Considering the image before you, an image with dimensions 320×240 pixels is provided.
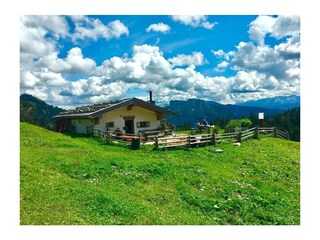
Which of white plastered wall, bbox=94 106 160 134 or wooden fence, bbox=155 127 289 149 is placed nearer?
wooden fence, bbox=155 127 289 149

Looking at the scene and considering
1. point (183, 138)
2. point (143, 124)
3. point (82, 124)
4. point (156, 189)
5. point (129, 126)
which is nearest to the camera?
point (156, 189)

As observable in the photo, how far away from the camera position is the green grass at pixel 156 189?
40.3ft

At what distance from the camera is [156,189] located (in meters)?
15.9

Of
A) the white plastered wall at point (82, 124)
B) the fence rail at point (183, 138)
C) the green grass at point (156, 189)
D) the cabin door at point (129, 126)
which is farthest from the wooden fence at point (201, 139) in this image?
the white plastered wall at point (82, 124)

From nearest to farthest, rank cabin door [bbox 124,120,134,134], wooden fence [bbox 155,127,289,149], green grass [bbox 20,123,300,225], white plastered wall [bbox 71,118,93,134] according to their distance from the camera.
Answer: green grass [bbox 20,123,300,225] < wooden fence [bbox 155,127,289,149] < white plastered wall [bbox 71,118,93,134] < cabin door [bbox 124,120,134,134]

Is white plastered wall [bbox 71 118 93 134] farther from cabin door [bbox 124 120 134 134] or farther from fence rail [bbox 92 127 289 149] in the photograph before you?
cabin door [bbox 124 120 134 134]

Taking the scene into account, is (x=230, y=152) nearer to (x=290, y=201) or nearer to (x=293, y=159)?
→ (x=293, y=159)

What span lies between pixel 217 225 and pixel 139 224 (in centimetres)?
330

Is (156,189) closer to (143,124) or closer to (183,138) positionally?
(183,138)

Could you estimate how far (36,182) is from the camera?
14.4m

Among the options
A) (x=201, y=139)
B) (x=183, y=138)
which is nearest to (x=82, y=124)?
(x=183, y=138)

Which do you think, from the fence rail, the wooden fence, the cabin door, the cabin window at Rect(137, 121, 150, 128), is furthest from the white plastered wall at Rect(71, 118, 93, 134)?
the wooden fence

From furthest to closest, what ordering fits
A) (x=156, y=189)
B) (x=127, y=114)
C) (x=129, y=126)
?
1. (x=129, y=126)
2. (x=127, y=114)
3. (x=156, y=189)

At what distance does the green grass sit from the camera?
12297 millimetres
